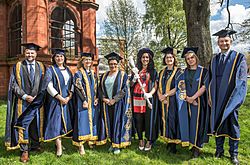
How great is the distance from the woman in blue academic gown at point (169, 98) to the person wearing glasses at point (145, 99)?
0.17 metres

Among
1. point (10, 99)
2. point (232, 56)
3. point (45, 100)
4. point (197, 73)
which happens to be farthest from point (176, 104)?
point (10, 99)

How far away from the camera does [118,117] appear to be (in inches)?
205

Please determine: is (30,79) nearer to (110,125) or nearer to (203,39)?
(110,125)

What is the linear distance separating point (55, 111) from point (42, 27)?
8.16 metres

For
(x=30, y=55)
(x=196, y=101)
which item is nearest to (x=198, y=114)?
(x=196, y=101)

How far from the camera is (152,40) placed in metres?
26.5

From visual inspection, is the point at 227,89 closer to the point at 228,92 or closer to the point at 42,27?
the point at 228,92

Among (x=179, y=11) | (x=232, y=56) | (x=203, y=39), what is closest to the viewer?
(x=232, y=56)

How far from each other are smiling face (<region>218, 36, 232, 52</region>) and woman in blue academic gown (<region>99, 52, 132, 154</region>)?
195 centimetres

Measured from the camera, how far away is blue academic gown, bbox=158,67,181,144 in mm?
5062

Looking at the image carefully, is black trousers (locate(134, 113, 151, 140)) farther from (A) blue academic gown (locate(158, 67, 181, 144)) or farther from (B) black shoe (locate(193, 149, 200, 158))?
(B) black shoe (locate(193, 149, 200, 158))

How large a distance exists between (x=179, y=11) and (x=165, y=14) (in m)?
1.35

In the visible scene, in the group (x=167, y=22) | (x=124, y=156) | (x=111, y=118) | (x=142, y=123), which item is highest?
(x=167, y=22)

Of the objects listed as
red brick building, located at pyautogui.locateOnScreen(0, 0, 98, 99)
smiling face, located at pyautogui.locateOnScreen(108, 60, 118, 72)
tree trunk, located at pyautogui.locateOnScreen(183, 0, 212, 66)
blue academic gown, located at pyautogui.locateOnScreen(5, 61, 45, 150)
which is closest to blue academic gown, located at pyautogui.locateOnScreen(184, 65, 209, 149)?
smiling face, located at pyautogui.locateOnScreen(108, 60, 118, 72)
